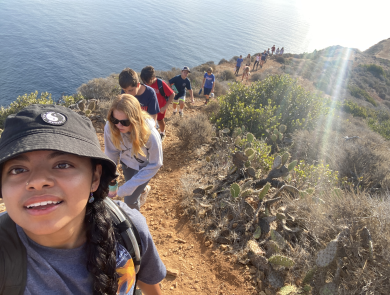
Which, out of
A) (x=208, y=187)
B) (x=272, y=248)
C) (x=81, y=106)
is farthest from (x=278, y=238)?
(x=81, y=106)

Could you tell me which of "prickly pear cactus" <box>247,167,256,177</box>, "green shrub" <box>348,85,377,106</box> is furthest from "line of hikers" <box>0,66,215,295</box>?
"green shrub" <box>348,85,377,106</box>

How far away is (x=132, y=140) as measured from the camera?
251cm

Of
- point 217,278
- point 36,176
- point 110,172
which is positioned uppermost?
point 36,176

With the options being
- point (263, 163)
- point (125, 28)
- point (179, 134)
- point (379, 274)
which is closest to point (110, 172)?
point (379, 274)

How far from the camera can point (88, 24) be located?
48.5m

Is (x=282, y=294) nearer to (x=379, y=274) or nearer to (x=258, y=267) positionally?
(x=258, y=267)

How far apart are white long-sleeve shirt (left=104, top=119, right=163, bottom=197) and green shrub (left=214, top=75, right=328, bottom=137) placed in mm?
4355

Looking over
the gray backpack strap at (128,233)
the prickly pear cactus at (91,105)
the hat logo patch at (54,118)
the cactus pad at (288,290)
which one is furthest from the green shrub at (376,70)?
the hat logo patch at (54,118)

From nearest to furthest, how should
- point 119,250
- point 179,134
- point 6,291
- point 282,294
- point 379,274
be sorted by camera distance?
point 6,291 → point 119,250 → point 379,274 → point 282,294 → point 179,134

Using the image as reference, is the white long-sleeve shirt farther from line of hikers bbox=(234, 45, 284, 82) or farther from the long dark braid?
line of hikers bbox=(234, 45, 284, 82)

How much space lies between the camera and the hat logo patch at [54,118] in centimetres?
92

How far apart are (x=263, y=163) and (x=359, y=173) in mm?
2188

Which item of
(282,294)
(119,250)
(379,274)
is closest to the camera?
(119,250)

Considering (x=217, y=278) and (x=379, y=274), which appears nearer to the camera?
(x=379, y=274)
